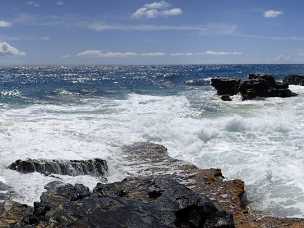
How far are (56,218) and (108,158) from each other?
10056 mm

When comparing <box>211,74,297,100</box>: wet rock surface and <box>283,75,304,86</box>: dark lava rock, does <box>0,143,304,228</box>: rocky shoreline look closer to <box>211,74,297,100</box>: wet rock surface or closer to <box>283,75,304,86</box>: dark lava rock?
<box>211,74,297,100</box>: wet rock surface

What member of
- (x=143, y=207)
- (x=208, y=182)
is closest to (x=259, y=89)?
(x=208, y=182)

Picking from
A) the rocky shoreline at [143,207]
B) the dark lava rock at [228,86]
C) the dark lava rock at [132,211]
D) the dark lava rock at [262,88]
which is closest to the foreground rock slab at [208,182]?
the rocky shoreline at [143,207]

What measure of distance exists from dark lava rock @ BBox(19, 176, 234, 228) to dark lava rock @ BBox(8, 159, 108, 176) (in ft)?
17.9

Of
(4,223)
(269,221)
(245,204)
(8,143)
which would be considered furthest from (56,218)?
(8,143)

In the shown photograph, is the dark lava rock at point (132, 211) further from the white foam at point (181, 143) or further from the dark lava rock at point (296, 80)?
the dark lava rock at point (296, 80)

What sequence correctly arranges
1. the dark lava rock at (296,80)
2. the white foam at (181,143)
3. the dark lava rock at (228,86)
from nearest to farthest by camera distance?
the white foam at (181,143) → the dark lava rock at (228,86) → the dark lava rock at (296,80)

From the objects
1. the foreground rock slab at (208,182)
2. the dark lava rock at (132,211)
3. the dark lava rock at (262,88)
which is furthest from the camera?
the dark lava rock at (262,88)

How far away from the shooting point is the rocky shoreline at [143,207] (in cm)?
869

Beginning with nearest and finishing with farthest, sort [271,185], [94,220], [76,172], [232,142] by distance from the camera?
[94,220] < [271,185] < [76,172] < [232,142]

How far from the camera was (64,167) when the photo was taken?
1694 centimetres

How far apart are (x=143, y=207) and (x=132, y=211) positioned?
0.39 meters

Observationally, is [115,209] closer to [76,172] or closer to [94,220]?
[94,220]

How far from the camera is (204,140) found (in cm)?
2323
